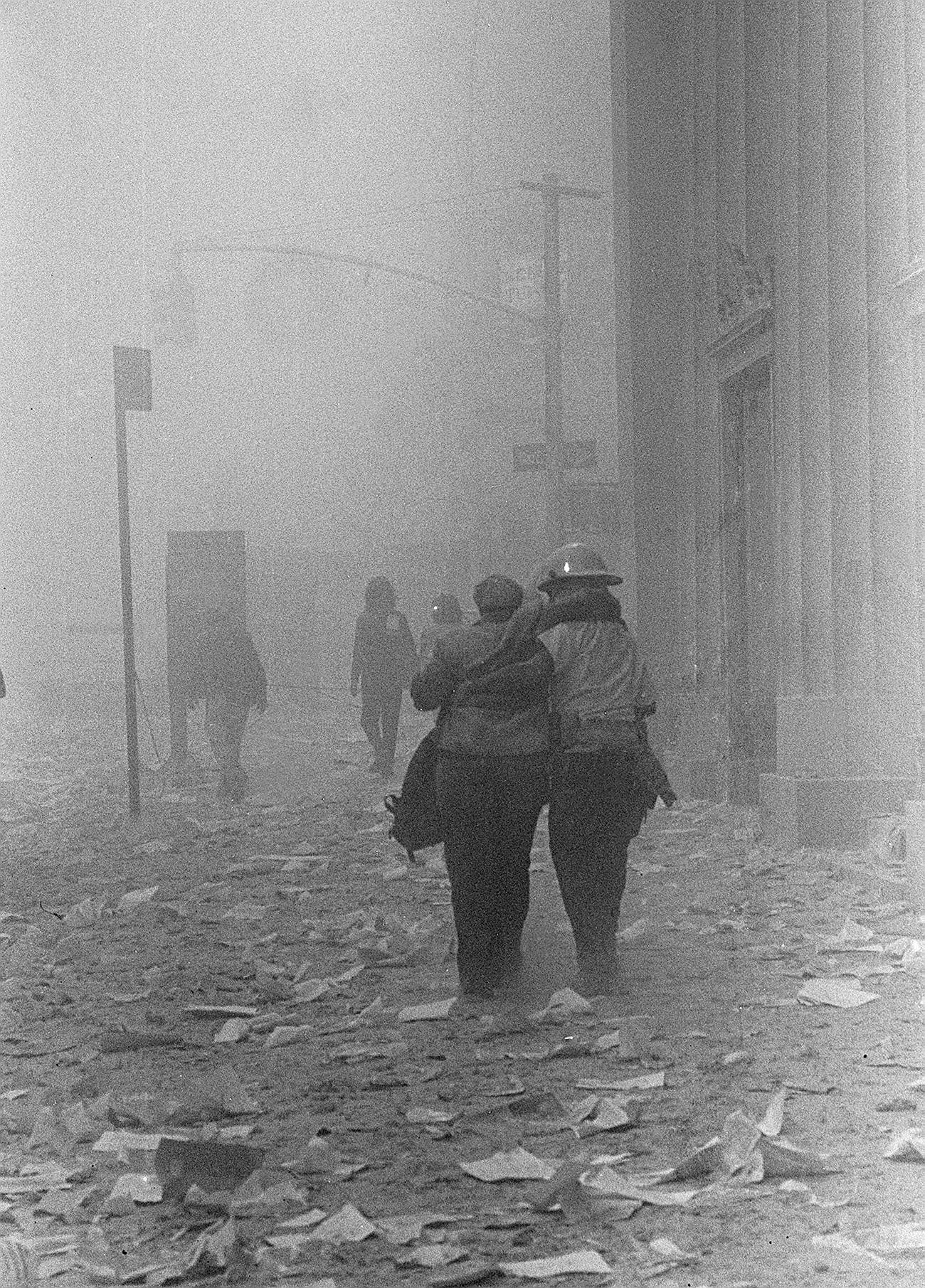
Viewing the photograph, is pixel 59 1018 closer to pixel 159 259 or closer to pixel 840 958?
pixel 840 958

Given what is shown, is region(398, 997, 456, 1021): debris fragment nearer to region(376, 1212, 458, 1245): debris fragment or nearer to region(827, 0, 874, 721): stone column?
region(376, 1212, 458, 1245): debris fragment

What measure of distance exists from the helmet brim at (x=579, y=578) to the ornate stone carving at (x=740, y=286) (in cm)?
600

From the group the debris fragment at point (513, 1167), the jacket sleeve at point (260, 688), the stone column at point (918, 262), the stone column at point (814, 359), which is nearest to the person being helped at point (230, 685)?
the jacket sleeve at point (260, 688)

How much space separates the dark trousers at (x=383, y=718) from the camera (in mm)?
19297

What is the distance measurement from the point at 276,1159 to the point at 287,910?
5.31m

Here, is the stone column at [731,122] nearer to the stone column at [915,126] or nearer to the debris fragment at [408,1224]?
the stone column at [915,126]

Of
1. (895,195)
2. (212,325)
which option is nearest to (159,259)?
(212,325)

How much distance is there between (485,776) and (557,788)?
0.31m

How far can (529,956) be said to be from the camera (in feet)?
29.8

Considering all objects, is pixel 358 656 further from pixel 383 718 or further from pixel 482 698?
pixel 482 698

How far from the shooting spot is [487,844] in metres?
8.00

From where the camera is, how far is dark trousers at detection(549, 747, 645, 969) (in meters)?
8.00

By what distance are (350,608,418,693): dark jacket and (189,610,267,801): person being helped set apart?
1180mm

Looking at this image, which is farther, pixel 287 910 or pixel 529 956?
pixel 287 910
